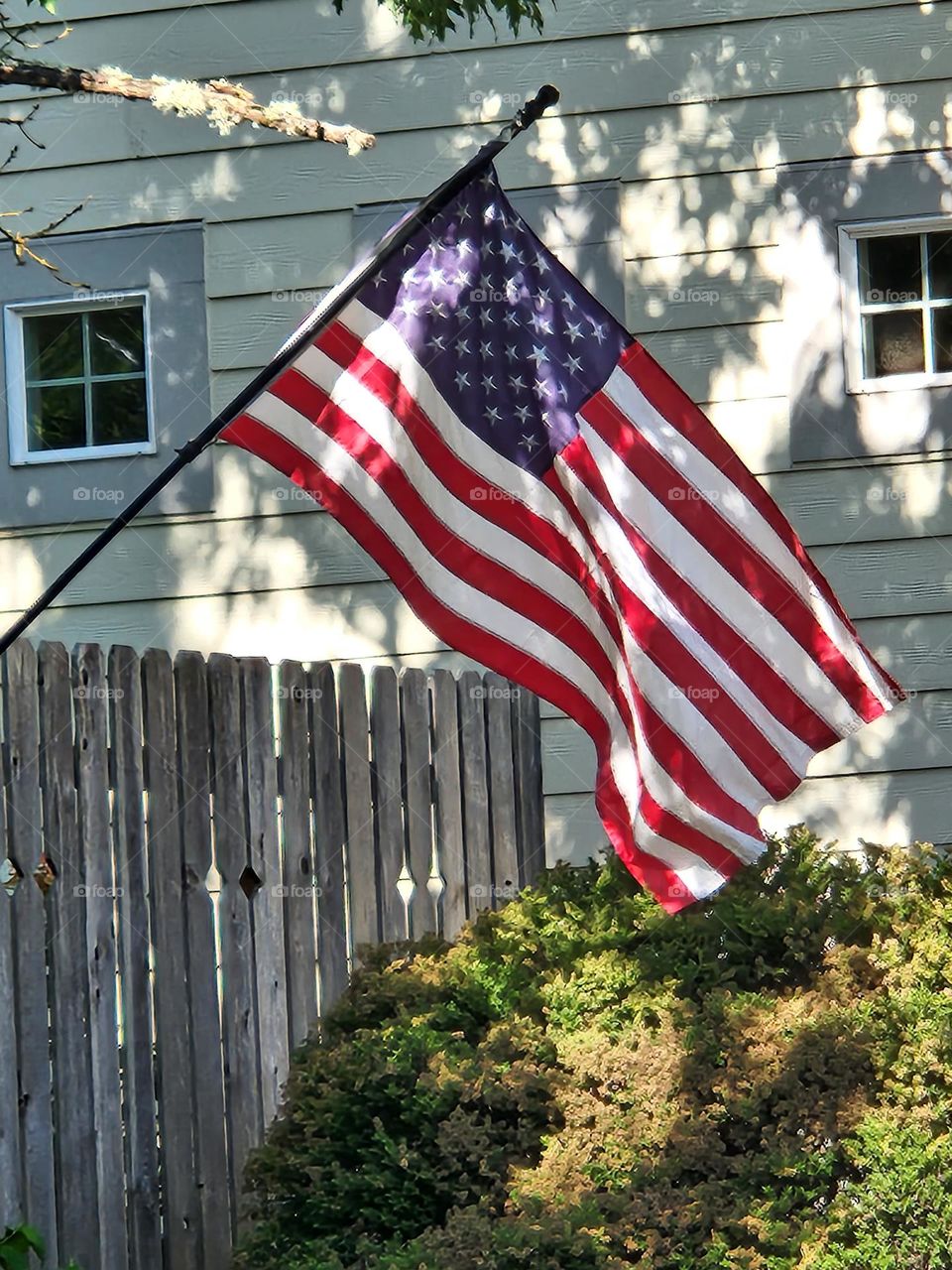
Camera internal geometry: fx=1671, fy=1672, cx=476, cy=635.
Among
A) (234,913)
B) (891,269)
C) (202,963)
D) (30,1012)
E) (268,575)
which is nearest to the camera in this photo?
(30,1012)

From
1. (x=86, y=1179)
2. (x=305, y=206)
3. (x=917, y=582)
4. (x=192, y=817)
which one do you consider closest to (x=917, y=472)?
(x=917, y=582)

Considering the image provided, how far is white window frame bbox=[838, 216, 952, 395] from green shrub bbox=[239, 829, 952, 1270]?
11.0 ft

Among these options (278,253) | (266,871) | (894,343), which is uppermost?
(278,253)

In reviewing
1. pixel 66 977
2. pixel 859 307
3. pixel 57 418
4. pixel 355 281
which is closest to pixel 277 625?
pixel 57 418

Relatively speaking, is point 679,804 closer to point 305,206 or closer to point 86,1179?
point 86,1179

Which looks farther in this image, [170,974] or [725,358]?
[725,358]

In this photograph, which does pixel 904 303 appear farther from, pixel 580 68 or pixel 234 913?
pixel 234 913

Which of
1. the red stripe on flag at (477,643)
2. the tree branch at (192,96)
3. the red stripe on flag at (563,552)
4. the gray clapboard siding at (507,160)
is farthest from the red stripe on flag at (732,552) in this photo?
the gray clapboard siding at (507,160)

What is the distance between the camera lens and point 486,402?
4902 mm

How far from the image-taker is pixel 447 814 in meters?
6.27

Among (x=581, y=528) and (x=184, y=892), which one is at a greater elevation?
(x=581, y=528)

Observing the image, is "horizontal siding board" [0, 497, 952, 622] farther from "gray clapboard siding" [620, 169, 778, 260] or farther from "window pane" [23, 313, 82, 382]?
"gray clapboard siding" [620, 169, 778, 260]

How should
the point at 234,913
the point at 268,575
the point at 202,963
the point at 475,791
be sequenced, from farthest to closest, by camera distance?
1. the point at 268,575
2. the point at 475,791
3. the point at 234,913
4. the point at 202,963

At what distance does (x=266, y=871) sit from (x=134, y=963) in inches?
23.1
